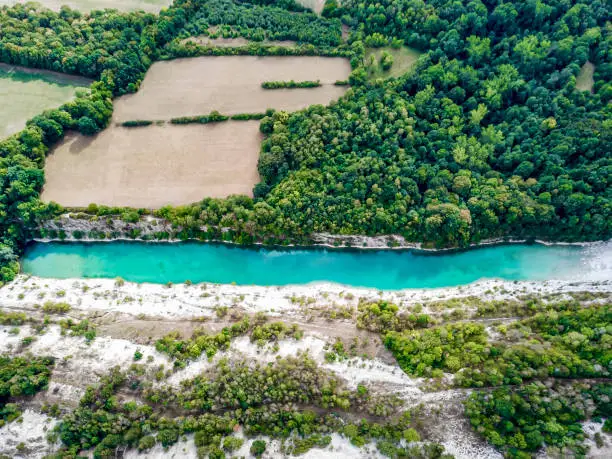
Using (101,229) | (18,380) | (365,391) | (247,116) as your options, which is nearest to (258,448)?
(365,391)

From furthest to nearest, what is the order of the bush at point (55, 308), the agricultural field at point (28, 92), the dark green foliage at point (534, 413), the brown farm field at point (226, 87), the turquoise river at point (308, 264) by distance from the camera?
the brown farm field at point (226, 87) → the agricultural field at point (28, 92) → the turquoise river at point (308, 264) → the bush at point (55, 308) → the dark green foliage at point (534, 413)

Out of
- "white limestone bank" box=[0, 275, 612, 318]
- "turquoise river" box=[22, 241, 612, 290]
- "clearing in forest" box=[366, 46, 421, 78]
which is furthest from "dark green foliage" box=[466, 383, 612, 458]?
"clearing in forest" box=[366, 46, 421, 78]

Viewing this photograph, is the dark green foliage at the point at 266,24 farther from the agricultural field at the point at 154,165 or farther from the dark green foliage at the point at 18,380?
the dark green foliage at the point at 18,380

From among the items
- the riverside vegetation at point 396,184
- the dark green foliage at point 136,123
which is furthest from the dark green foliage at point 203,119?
the riverside vegetation at point 396,184

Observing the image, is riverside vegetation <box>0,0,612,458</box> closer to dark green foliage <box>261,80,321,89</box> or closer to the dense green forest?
the dense green forest

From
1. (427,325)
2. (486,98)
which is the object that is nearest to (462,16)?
(486,98)

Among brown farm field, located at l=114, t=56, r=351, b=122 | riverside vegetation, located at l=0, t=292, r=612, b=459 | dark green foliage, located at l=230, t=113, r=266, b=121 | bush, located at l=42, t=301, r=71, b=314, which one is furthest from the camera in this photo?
brown farm field, located at l=114, t=56, r=351, b=122

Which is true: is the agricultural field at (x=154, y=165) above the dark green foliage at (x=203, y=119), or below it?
below

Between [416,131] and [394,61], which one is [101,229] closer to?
[416,131]
